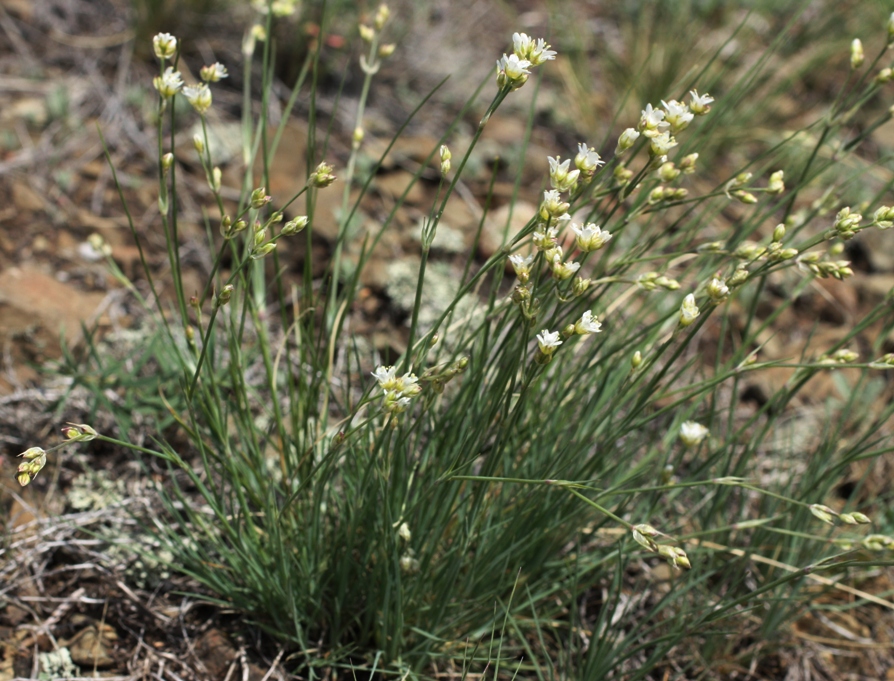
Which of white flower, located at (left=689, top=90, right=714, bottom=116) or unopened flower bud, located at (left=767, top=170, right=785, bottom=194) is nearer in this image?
white flower, located at (left=689, top=90, right=714, bottom=116)

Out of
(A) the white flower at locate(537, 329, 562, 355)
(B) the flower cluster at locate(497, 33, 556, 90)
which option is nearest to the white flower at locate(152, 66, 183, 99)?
(B) the flower cluster at locate(497, 33, 556, 90)

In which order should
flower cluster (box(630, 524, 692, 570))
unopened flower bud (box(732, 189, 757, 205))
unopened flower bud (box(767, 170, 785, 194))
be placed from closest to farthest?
flower cluster (box(630, 524, 692, 570)), unopened flower bud (box(732, 189, 757, 205)), unopened flower bud (box(767, 170, 785, 194))

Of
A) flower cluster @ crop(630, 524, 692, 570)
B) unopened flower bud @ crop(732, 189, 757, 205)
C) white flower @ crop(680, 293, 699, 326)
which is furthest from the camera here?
unopened flower bud @ crop(732, 189, 757, 205)

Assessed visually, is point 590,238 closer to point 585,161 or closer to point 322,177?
point 585,161

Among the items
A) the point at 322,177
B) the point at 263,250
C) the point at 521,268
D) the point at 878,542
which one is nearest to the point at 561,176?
the point at 521,268

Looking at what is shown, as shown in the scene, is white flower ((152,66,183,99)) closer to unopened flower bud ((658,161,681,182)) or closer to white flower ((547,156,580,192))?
white flower ((547,156,580,192))

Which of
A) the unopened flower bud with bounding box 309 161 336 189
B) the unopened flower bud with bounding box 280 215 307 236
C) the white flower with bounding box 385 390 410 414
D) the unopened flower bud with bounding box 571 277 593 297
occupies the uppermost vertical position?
the unopened flower bud with bounding box 309 161 336 189
